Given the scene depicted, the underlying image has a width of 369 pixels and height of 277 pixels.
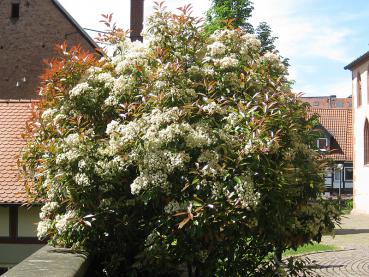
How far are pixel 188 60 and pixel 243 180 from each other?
1982 mm

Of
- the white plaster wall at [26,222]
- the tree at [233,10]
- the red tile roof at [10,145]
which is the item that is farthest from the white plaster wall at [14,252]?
the tree at [233,10]

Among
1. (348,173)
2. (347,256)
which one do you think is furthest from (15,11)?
(348,173)

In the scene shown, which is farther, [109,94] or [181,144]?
[109,94]

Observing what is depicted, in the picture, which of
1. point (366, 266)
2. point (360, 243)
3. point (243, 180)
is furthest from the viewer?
point (360, 243)

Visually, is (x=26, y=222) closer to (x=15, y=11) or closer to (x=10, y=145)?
(x=10, y=145)

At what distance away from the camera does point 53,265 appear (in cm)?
481

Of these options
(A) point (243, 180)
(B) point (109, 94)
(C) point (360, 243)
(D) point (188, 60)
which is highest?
(D) point (188, 60)

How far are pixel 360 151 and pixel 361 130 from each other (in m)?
1.50

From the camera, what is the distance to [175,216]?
17.6 ft

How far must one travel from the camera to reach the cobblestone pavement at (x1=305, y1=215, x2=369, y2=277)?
15891 mm

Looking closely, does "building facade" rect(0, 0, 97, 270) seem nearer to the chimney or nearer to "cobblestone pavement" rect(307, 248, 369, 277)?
the chimney

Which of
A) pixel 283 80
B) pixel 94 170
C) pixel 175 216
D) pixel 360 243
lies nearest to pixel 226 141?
pixel 175 216

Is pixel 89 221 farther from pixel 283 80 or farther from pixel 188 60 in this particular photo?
pixel 283 80

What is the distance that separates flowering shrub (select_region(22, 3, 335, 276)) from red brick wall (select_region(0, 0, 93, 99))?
22.7 metres
